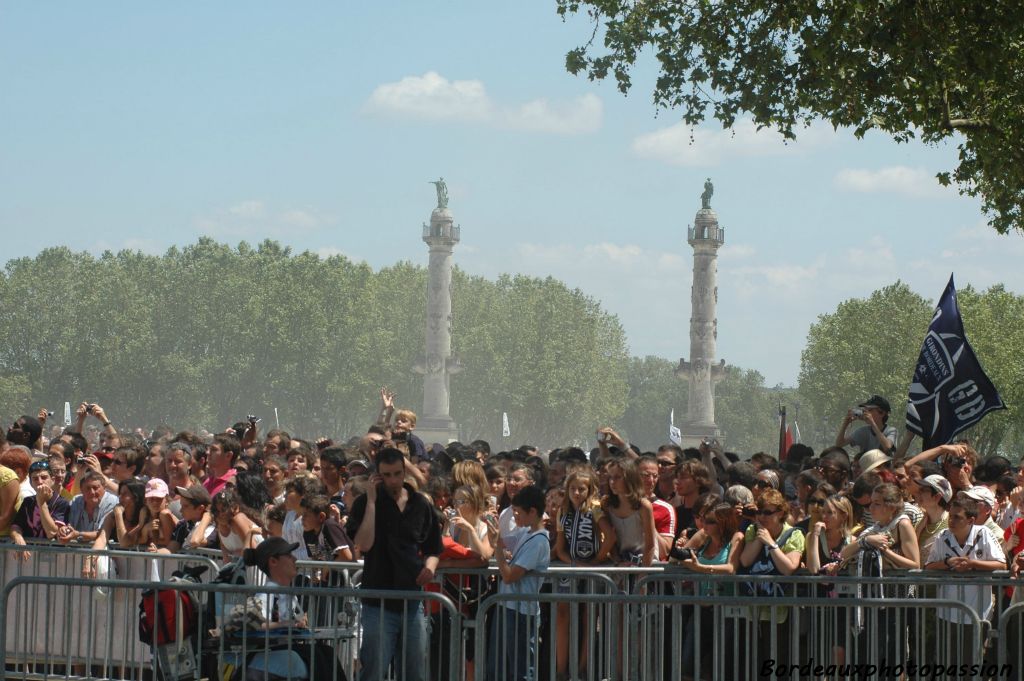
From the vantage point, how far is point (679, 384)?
6324 inches

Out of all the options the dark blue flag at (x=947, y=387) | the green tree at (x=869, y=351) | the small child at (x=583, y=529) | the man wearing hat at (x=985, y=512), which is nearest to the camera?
the man wearing hat at (x=985, y=512)

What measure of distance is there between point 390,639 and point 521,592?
0.84 m

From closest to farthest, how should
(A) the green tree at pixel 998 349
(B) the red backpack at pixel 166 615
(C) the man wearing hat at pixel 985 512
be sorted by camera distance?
(B) the red backpack at pixel 166 615 < (C) the man wearing hat at pixel 985 512 < (A) the green tree at pixel 998 349

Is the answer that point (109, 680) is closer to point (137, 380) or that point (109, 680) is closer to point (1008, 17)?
point (1008, 17)

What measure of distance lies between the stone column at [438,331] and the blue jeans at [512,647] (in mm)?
73619

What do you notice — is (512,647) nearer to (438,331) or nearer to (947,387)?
(947,387)

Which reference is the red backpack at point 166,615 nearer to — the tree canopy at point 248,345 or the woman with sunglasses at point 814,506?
the woman with sunglasses at point 814,506

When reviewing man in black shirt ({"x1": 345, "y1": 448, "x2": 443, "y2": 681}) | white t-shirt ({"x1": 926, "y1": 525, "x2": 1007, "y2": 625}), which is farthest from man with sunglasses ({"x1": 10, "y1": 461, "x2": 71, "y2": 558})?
white t-shirt ({"x1": 926, "y1": 525, "x2": 1007, "y2": 625})

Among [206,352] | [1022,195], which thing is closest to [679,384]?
[206,352]

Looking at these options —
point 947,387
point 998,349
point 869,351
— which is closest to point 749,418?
point 869,351

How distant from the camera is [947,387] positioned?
14391 millimetres

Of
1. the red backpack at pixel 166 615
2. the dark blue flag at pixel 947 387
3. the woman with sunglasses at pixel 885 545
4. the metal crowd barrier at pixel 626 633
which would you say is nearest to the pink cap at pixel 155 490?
the metal crowd barrier at pixel 626 633

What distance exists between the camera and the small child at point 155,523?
1099 cm

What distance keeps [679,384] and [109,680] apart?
153 metres
